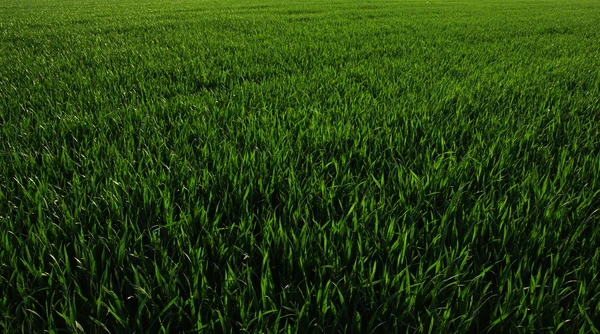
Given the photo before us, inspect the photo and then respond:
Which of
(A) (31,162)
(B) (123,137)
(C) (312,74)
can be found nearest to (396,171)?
(B) (123,137)

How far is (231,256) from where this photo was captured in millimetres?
962

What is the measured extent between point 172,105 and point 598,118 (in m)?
2.67

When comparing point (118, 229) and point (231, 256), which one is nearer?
point (231, 256)

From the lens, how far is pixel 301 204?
1.21 m

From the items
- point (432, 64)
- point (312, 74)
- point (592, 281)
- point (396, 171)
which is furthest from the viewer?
point (432, 64)

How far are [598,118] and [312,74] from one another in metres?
Result: 2.18

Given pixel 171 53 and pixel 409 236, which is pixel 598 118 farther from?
pixel 171 53

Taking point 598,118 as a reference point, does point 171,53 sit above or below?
above

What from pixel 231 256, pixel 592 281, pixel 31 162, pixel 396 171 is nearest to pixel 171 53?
pixel 31 162

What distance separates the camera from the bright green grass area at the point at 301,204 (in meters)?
0.82

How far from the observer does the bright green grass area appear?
2.70 feet

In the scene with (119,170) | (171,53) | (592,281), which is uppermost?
(171,53)

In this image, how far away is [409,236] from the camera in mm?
1057

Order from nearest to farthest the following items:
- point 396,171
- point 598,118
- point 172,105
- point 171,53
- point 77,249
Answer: point 77,249 < point 396,171 < point 598,118 < point 172,105 < point 171,53
